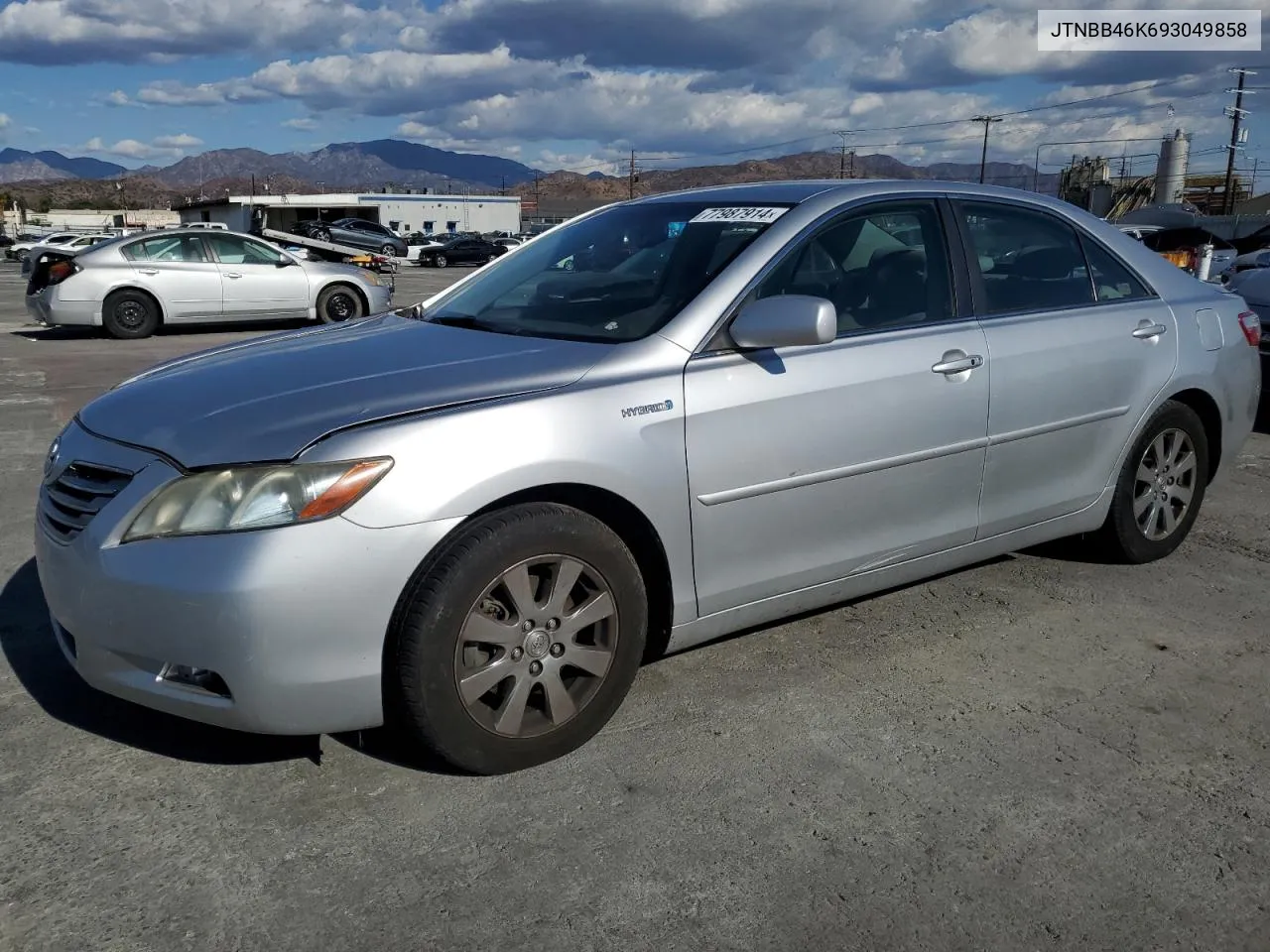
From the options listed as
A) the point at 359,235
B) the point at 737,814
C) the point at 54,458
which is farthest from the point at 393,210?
Answer: the point at 737,814

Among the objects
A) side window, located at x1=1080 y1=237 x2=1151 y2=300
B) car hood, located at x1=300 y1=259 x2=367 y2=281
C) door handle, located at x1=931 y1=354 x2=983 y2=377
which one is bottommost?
car hood, located at x1=300 y1=259 x2=367 y2=281

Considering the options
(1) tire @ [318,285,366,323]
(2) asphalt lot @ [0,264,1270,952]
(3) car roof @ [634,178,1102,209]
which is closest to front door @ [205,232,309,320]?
(1) tire @ [318,285,366,323]

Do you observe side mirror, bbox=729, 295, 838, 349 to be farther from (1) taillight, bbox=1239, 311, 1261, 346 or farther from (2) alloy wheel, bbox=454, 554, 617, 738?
(1) taillight, bbox=1239, 311, 1261, 346

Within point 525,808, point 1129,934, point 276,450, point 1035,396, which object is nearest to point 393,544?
point 276,450

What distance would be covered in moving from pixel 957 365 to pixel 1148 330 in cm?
120

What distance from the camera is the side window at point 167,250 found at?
1417cm

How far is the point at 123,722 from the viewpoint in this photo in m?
3.32

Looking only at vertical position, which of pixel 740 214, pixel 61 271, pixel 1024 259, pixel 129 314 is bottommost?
pixel 129 314

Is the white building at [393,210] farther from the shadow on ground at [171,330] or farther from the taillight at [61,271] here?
the taillight at [61,271]

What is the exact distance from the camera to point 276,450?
2670 millimetres

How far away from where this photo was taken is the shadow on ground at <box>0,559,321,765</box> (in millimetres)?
3146

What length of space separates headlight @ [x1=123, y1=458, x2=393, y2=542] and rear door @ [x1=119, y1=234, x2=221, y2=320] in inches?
502

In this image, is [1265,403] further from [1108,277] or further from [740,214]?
Answer: [740,214]

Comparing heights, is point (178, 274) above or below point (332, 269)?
above
